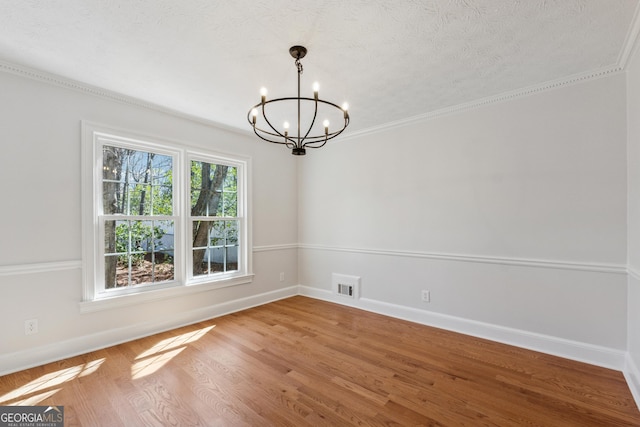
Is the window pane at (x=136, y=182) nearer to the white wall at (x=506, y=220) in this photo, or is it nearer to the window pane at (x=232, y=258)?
the window pane at (x=232, y=258)

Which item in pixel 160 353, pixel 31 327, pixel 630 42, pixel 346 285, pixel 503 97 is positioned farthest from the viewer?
pixel 346 285

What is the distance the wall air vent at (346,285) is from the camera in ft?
13.6

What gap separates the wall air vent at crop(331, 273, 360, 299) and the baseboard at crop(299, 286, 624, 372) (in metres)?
0.11

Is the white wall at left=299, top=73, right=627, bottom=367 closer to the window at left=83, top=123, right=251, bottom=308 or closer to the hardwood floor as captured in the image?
the hardwood floor

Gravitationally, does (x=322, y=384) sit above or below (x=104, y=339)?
below

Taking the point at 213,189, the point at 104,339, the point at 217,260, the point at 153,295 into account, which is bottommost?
the point at 104,339

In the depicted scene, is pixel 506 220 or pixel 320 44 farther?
pixel 506 220

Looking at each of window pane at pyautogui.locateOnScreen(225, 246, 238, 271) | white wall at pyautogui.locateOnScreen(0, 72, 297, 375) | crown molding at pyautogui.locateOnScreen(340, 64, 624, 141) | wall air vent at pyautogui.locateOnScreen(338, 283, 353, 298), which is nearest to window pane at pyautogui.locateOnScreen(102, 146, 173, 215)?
white wall at pyautogui.locateOnScreen(0, 72, 297, 375)

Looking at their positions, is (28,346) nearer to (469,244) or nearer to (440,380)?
(440,380)

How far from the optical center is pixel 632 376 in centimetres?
216

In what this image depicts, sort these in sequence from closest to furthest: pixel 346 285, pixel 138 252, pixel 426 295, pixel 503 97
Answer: pixel 503 97
pixel 138 252
pixel 426 295
pixel 346 285

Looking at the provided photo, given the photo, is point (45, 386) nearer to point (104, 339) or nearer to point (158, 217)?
point (104, 339)

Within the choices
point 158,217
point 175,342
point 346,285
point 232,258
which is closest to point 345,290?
point 346,285

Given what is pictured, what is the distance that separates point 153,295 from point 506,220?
12.6ft
